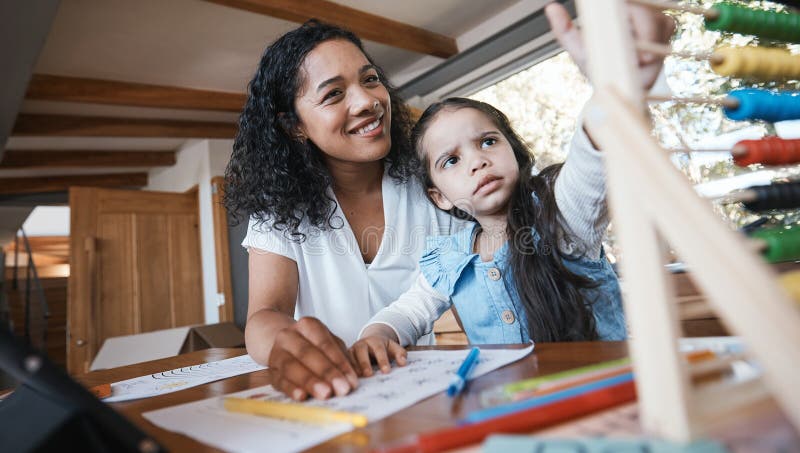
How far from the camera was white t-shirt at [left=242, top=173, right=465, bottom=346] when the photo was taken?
56.9 inches

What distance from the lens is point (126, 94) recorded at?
336 cm

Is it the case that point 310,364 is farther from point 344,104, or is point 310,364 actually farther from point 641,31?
point 344,104

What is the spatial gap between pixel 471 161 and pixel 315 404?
71 cm

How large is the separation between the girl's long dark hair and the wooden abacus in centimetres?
60

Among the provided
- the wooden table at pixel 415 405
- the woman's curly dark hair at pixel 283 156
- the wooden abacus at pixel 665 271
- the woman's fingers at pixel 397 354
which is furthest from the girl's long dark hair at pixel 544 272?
the wooden abacus at pixel 665 271

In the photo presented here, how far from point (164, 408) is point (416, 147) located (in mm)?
883

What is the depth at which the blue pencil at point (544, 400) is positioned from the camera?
371 millimetres

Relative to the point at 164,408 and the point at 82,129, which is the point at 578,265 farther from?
the point at 82,129

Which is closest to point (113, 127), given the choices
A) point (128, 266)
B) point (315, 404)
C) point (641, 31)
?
point (128, 266)

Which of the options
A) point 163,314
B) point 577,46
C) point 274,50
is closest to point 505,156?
point 577,46

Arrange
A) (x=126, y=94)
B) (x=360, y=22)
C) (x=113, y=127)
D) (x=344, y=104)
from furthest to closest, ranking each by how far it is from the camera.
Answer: (x=113, y=127)
(x=126, y=94)
(x=360, y=22)
(x=344, y=104)

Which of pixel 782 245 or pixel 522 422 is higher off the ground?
pixel 782 245

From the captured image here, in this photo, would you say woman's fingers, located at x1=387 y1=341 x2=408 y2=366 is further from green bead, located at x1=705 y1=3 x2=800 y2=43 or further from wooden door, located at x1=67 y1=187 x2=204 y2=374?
wooden door, located at x1=67 y1=187 x2=204 y2=374

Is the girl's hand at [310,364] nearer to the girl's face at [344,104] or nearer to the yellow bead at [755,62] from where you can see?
the yellow bead at [755,62]
